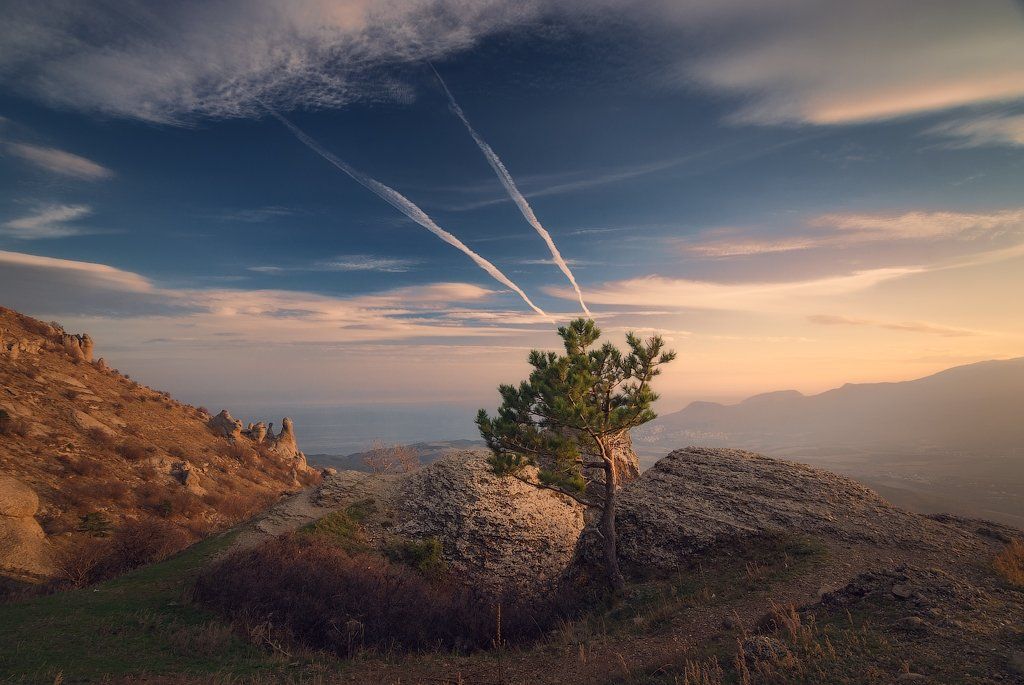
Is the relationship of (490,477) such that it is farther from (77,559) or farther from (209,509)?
(209,509)

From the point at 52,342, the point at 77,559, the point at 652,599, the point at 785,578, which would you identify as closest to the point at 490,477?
the point at 652,599

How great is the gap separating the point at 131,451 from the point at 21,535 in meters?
Answer: 20.6

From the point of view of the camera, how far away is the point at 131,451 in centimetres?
4719

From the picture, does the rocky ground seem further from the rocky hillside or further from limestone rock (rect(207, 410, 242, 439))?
limestone rock (rect(207, 410, 242, 439))

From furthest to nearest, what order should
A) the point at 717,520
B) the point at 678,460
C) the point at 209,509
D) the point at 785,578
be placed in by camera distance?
the point at 209,509
the point at 678,460
the point at 717,520
the point at 785,578

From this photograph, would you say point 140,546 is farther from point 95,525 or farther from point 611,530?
point 611,530

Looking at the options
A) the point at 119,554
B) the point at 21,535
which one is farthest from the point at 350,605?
the point at 21,535

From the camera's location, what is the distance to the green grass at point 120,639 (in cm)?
1352

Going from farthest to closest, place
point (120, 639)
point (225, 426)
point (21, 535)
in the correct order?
point (225, 426) → point (21, 535) → point (120, 639)

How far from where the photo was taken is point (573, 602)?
882 inches

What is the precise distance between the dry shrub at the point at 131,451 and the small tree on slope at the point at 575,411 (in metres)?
45.0

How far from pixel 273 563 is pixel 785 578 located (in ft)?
72.8

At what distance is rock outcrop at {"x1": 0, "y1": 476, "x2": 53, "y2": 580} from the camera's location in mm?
26625

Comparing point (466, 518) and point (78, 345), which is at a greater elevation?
point (78, 345)
